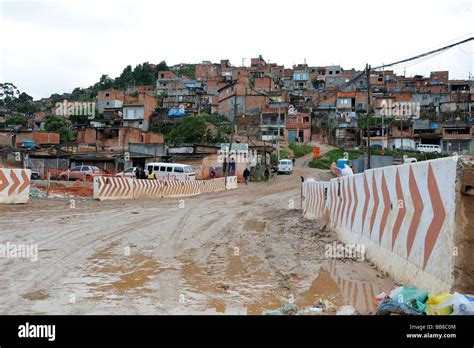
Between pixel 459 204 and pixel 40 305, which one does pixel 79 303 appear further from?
pixel 459 204

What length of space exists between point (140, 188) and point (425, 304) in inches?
936

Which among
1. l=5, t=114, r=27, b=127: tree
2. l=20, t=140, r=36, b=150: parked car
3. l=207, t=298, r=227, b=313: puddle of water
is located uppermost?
l=5, t=114, r=27, b=127: tree

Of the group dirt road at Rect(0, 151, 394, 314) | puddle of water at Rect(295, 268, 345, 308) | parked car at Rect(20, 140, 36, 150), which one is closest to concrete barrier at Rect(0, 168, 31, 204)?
dirt road at Rect(0, 151, 394, 314)

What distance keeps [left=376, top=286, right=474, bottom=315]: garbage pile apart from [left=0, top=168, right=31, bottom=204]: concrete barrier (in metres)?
17.3

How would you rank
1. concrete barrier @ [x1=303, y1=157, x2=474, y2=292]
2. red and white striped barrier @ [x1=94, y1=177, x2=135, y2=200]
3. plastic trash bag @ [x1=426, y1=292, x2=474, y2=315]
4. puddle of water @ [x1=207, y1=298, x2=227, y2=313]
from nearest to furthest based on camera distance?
plastic trash bag @ [x1=426, y1=292, x2=474, y2=315], concrete barrier @ [x1=303, y1=157, x2=474, y2=292], puddle of water @ [x1=207, y1=298, x2=227, y2=313], red and white striped barrier @ [x1=94, y1=177, x2=135, y2=200]

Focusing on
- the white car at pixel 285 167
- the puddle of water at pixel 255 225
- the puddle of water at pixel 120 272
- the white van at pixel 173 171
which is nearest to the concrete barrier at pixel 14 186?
the puddle of water at pixel 255 225

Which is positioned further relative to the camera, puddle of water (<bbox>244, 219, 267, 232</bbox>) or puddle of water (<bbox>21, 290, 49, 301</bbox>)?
puddle of water (<bbox>244, 219, 267, 232</bbox>)

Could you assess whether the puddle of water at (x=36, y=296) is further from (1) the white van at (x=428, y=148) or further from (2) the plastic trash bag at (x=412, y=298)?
(1) the white van at (x=428, y=148)

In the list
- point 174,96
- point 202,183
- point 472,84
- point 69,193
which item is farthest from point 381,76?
point 69,193

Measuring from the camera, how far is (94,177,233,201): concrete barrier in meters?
24.0

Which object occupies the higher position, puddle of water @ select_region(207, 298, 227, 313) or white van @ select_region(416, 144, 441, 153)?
white van @ select_region(416, 144, 441, 153)

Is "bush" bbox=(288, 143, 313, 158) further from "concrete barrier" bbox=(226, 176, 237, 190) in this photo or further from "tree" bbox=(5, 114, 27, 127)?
"tree" bbox=(5, 114, 27, 127)

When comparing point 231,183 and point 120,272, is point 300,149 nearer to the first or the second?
point 231,183
